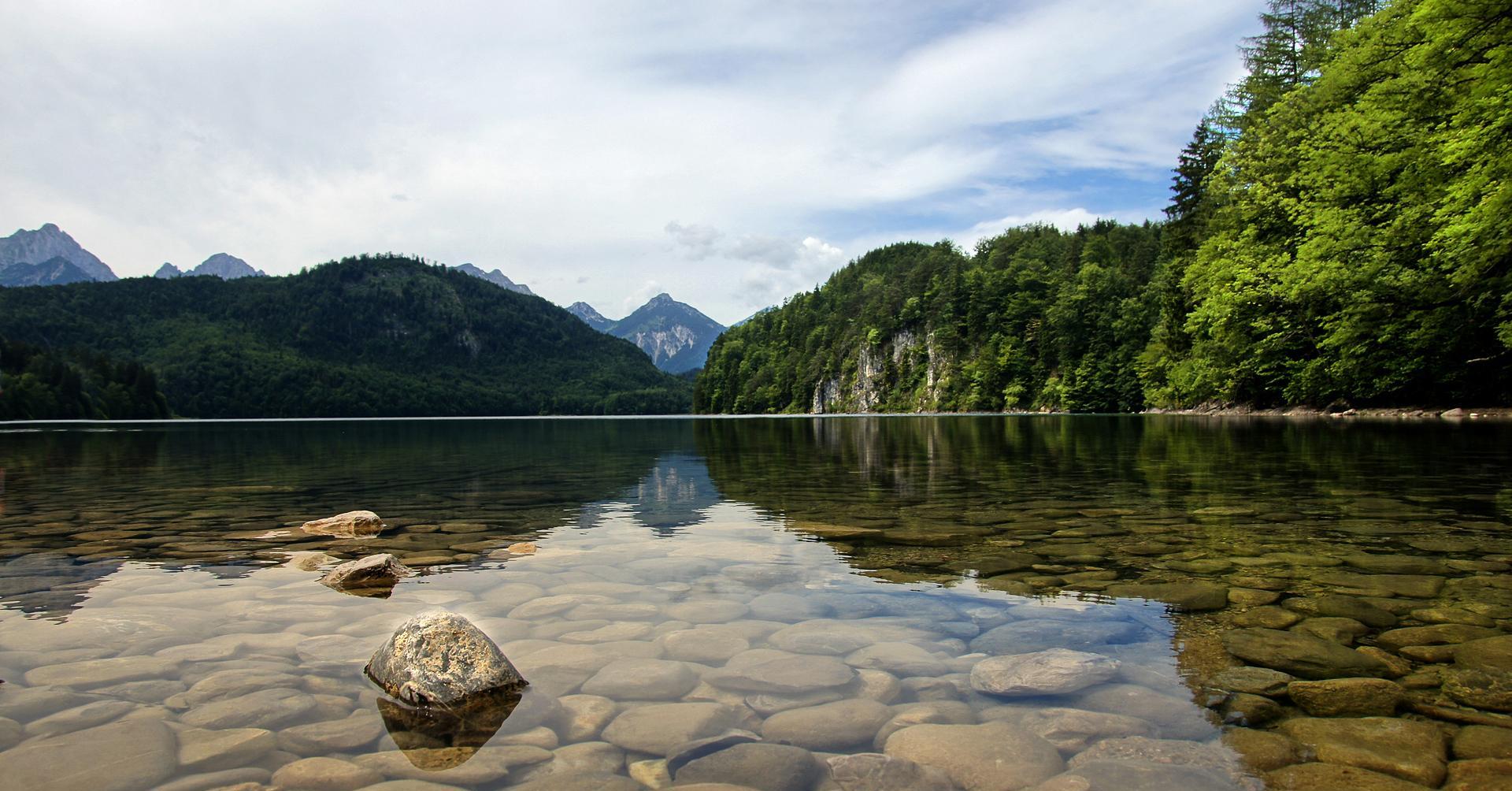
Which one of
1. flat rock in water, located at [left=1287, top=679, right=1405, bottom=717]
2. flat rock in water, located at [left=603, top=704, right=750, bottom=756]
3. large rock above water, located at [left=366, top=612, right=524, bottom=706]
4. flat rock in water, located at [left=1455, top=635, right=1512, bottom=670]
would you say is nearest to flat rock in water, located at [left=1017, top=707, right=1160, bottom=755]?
flat rock in water, located at [left=1287, top=679, right=1405, bottom=717]

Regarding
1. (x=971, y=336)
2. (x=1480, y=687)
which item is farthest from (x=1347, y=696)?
(x=971, y=336)

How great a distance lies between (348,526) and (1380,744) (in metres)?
12.7

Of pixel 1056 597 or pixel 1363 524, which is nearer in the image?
pixel 1056 597

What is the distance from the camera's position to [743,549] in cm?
1048

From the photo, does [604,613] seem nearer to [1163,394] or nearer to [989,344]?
Answer: [1163,394]

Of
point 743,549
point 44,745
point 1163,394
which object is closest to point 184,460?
point 743,549

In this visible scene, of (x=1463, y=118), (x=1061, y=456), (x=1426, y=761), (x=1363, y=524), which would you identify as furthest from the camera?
(x=1061, y=456)

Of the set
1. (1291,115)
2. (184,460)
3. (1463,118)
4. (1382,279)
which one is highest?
(1291,115)

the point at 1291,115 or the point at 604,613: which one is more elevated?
the point at 1291,115

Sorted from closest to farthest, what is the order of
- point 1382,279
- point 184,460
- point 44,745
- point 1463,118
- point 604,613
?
Answer: 1. point 44,745
2. point 604,613
3. point 1463,118
4. point 1382,279
5. point 184,460

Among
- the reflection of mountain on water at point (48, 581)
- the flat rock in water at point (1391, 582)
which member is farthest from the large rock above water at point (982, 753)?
the reflection of mountain on water at point (48, 581)

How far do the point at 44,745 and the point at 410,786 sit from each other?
2.33 m

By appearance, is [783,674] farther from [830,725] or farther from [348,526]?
[348,526]

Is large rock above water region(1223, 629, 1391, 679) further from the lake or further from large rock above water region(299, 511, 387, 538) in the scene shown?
large rock above water region(299, 511, 387, 538)
